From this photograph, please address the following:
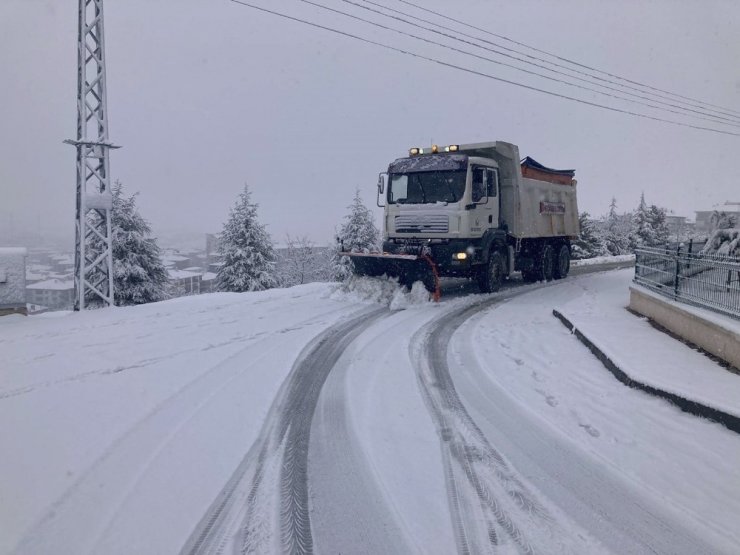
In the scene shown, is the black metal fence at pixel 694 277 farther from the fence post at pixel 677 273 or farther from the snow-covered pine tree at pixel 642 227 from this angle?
the snow-covered pine tree at pixel 642 227

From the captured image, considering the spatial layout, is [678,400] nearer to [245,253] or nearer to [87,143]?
[87,143]

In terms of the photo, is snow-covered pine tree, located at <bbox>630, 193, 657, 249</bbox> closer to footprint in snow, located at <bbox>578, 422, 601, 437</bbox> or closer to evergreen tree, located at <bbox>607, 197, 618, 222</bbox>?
evergreen tree, located at <bbox>607, 197, 618, 222</bbox>

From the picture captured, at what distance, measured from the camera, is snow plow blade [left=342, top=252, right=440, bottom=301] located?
11555 millimetres

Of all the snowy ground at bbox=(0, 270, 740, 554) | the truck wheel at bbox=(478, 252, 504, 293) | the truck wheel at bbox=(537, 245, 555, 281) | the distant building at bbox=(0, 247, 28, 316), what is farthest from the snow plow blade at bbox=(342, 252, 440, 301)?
the distant building at bbox=(0, 247, 28, 316)

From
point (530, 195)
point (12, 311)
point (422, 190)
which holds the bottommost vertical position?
point (12, 311)

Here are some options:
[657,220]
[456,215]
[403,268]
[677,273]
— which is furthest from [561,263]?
[657,220]

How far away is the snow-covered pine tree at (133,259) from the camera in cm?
2739

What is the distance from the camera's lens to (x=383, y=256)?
11.7 m

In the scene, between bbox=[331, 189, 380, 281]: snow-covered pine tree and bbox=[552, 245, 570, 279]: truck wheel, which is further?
bbox=[331, 189, 380, 281]: snow-covered pine tree

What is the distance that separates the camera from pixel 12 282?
10.5 m

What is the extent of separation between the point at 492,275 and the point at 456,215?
2294 millimetres

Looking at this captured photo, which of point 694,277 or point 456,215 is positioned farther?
point 456,215

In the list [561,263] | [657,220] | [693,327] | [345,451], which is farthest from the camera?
[657,220]

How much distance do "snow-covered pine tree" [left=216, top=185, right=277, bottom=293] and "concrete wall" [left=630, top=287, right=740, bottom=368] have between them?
26.5 meters
